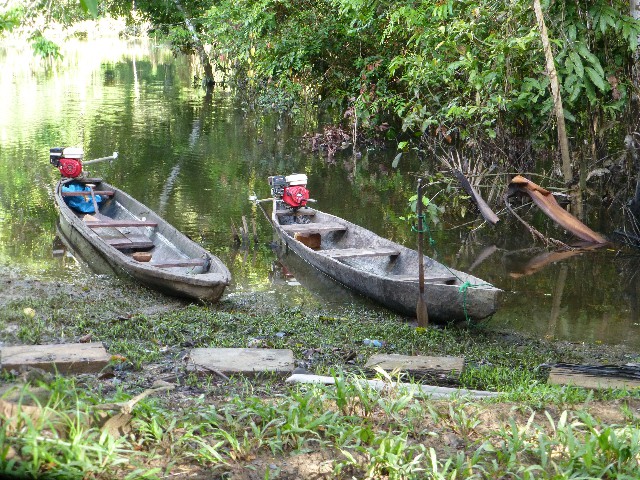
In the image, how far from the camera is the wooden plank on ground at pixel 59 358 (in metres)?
4.96

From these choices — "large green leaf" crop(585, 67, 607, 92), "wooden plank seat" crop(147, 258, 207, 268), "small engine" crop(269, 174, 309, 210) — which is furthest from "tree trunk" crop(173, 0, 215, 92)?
"wooden plank seat" crop(147, 258, 207, 268)

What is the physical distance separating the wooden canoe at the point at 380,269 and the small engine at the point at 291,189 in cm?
18

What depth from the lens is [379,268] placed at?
984 cm

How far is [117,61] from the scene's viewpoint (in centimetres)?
4606

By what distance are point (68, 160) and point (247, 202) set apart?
304 centimetres

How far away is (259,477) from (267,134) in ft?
64.1

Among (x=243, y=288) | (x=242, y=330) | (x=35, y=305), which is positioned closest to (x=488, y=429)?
(x=242, y=330)

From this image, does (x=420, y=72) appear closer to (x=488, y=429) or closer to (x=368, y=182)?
(x=368, y=182)

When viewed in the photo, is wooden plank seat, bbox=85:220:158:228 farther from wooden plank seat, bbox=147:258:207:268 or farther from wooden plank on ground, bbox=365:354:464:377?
wooden plank on ground, bbox=365:354:464:377

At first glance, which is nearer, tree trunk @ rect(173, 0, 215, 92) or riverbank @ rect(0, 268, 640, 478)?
riverbank @ rect(0, 268, 640, 478)

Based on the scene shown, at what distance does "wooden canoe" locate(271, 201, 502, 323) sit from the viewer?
7598mm

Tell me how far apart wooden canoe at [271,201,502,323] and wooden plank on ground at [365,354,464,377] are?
179 cm

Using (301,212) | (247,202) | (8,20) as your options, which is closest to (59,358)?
(301,212)

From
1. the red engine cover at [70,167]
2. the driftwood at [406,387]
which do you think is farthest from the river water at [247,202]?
the driftwood at [406,387]
